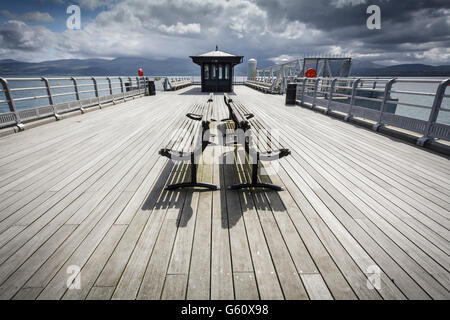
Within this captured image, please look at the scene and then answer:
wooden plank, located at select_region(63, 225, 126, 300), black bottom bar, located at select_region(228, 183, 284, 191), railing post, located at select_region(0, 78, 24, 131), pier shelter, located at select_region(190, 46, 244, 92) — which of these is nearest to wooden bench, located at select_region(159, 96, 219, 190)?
black bottom bar, located at select_region(228, 183, 284, 191)

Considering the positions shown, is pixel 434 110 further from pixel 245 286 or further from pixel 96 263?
pixel 96 263

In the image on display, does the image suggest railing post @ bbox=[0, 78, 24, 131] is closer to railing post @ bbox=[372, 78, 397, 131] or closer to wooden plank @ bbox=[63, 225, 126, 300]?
wooden plank @ bbox=[63, 225, 126, 300]

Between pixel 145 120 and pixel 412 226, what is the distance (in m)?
7.26

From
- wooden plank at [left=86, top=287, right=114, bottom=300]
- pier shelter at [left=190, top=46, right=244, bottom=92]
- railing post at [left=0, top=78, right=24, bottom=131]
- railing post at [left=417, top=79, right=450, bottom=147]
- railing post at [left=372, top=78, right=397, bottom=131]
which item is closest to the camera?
wooden plank at [left=86, top=287, right=114, bottom=300]

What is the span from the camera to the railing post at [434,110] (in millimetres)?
4324

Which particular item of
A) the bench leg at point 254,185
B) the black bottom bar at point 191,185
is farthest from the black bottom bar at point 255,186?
the black bottom bar at point 191,185

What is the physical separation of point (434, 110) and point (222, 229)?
212 inches

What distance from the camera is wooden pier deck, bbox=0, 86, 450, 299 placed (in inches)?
64.6

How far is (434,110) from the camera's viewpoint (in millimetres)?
4543

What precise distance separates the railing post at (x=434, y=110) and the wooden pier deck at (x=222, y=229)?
930 millimetres

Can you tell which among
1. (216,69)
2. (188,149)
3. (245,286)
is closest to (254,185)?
(188,149)

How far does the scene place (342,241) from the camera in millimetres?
2084

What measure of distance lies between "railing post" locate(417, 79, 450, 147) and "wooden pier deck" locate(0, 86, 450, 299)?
3.05 ft
